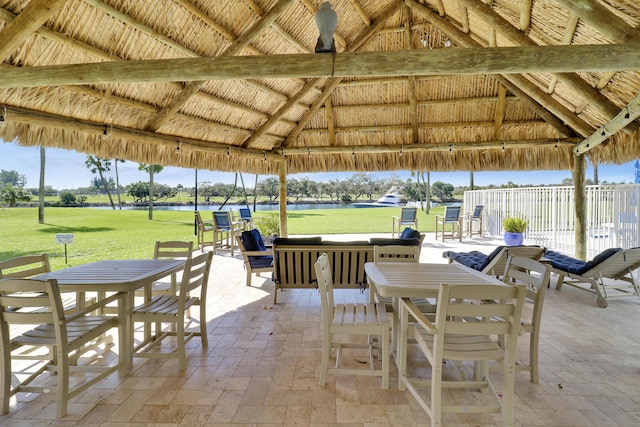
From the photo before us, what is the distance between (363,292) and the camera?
16.3 feet

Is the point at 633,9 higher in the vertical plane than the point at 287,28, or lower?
lower

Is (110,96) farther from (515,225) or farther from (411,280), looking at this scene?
(515,225)

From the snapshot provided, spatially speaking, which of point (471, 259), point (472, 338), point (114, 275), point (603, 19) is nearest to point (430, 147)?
point (471, 259)

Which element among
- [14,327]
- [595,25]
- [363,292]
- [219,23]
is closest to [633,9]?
[595,25]

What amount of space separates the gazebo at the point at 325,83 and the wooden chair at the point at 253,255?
2215 mm

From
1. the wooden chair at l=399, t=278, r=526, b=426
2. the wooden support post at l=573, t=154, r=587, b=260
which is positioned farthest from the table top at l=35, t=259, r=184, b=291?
the wooden support post at l=573, t=154, r=587, b=260

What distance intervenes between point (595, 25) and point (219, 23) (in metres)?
4.41

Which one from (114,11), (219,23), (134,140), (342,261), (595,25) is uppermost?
(219,23)

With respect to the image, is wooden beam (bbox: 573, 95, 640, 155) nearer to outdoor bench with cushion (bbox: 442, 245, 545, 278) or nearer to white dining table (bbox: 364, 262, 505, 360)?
outdoor bench with cushion (bbox: 442, 245, 545, 278)

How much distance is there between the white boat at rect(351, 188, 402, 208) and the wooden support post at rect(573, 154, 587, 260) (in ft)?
96.0

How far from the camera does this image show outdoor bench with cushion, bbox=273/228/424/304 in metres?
4.18

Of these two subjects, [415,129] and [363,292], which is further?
[415,129]

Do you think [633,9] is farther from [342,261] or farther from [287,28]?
[287,28]

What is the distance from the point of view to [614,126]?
4523 mm
